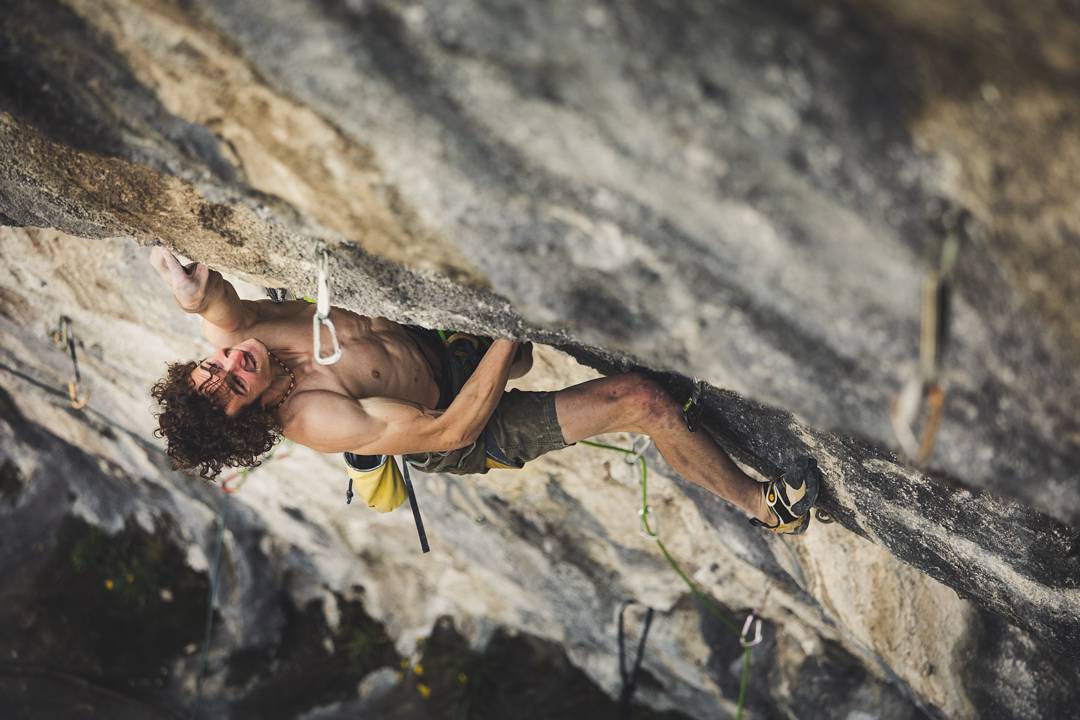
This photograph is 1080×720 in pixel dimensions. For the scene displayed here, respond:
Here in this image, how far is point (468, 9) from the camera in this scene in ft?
4.24

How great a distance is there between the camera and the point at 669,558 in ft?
15.3

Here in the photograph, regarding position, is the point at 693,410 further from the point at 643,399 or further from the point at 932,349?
the point at 932,349

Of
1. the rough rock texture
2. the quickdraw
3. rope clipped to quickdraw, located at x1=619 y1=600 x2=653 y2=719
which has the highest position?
the rough rock texture

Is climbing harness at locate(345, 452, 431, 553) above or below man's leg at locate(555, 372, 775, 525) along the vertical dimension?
below

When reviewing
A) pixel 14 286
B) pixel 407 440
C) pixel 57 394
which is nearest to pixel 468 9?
pixel 407 440

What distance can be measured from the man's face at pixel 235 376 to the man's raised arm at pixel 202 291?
13 centimetres

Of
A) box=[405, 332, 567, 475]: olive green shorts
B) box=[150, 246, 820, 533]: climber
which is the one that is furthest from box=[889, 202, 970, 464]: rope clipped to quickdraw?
box=[405, 332, 567, 475]: olive green shorts

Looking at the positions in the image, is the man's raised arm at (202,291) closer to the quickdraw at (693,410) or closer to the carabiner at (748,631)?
the quickdraw at (693,410)

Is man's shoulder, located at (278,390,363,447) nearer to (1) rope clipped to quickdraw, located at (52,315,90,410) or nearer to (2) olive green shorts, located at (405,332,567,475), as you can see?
(2) olive green shorts, located at (405,332,567,475)

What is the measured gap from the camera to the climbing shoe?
2904 mm

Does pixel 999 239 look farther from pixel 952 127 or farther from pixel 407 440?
pixel 407 440

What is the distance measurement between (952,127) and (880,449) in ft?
4.70

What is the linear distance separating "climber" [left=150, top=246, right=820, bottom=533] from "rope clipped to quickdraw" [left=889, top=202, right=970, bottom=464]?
1.27 meters

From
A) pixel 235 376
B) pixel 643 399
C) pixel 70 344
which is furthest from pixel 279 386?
pixel 70 344
